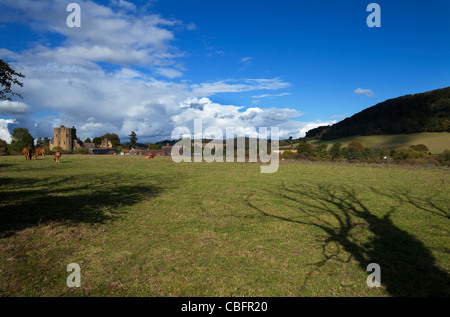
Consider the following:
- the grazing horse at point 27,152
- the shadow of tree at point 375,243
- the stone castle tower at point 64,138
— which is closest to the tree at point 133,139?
the stone castle tower at point 64,138

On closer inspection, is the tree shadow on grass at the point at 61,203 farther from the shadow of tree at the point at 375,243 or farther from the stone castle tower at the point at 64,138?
the stone castle tower at the point at 64,138

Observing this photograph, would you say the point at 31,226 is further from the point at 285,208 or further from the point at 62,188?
the point at 285,208

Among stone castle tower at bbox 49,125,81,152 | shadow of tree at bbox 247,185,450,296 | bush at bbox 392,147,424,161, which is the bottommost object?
shadow of tree at bbox 247,185,450,296

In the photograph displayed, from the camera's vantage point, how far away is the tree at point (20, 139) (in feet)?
231

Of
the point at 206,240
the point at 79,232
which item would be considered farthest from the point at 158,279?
the point at 79,232

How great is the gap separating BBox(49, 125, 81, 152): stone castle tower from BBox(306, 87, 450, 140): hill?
136997 mm

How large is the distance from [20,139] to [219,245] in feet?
299

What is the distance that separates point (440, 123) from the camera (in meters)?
82.3

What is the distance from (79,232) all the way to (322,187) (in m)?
14.8

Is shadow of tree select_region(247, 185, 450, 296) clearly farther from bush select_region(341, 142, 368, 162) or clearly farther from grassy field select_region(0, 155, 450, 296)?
bush select_region(341, 142, 368, 162)

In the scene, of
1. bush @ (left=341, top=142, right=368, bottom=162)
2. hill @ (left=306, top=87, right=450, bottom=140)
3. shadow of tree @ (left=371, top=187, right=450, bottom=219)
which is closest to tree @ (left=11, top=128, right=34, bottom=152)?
shadow of tree @ (left=371, top=187, right=450, bottom=219)

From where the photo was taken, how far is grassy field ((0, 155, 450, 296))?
468cm

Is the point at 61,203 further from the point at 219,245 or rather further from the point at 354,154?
the point at 354,154
